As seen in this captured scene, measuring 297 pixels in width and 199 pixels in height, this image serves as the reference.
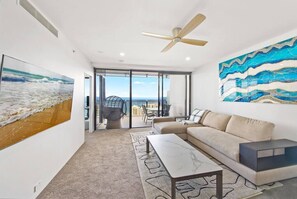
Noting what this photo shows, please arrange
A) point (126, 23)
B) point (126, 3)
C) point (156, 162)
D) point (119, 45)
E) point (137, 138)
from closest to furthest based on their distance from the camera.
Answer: point (126, 3), point (126, 23), point (156, 162), point (119, 45), point (137, 138)

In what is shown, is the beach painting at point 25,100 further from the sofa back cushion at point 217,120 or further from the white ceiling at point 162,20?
the sofa back cushion at point 217,120

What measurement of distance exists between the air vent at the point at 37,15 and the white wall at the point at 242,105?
4.10 meters

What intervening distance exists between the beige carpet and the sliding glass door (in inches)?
85.3

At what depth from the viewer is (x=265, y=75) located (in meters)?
2.96

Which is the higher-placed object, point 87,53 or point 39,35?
point 87,53

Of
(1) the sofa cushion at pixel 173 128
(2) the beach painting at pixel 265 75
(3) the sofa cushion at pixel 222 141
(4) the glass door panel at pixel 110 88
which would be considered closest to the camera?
(3) the sofa cushion at pixel 222 141

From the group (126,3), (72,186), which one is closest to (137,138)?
(72,186)

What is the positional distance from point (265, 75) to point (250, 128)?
1.18 meters

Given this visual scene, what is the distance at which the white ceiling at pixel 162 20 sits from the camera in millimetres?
1825

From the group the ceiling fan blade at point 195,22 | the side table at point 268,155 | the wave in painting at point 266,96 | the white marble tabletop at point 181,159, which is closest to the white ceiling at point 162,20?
the ceiling fan blade at point 195,22

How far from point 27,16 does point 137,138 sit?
3576 millimetres

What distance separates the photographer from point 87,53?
3904 millimetres

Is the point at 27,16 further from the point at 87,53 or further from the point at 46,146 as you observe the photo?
the point at 87,53

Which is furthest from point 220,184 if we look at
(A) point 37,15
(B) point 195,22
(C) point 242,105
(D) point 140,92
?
(D) point 140,92
